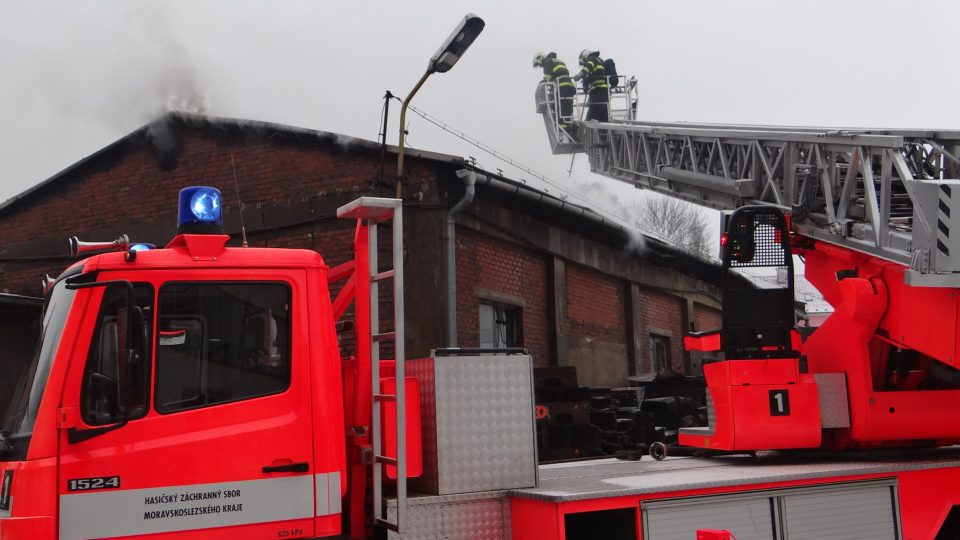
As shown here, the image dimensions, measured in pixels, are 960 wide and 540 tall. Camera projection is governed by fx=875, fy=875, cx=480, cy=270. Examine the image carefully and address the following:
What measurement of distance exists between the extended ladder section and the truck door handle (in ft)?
11.2

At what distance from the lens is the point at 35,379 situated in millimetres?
3662

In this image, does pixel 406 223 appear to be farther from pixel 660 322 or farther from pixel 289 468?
pixel 660 322

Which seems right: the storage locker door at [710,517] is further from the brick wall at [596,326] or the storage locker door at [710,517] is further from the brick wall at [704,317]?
the brick wall at [704,317]

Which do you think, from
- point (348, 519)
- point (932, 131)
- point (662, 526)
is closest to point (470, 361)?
point (348, 519)

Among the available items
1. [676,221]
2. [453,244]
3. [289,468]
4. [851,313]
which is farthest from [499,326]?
[676,221]

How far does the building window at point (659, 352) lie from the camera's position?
16391 mm

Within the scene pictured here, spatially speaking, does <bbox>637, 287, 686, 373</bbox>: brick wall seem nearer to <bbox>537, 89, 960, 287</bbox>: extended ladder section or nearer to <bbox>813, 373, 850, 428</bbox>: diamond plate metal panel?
<bbox>537, 89, 960, 287</bbox>: extended ladder section

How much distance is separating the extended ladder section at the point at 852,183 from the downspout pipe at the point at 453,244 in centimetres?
246

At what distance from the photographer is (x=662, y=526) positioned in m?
4.24

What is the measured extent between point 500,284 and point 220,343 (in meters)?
7.62

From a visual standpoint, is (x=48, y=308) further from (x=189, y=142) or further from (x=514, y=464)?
(x=189, y=142)

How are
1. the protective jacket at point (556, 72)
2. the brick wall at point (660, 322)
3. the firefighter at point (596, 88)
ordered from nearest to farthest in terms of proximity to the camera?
the firefighter at point (596, 88)
the protective jacket at point (556, 72)
the brick wall at point (660, 322)

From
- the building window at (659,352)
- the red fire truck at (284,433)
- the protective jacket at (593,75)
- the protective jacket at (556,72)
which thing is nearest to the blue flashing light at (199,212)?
the red fire truck at (284,433)

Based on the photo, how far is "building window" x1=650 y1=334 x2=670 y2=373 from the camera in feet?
53.8
